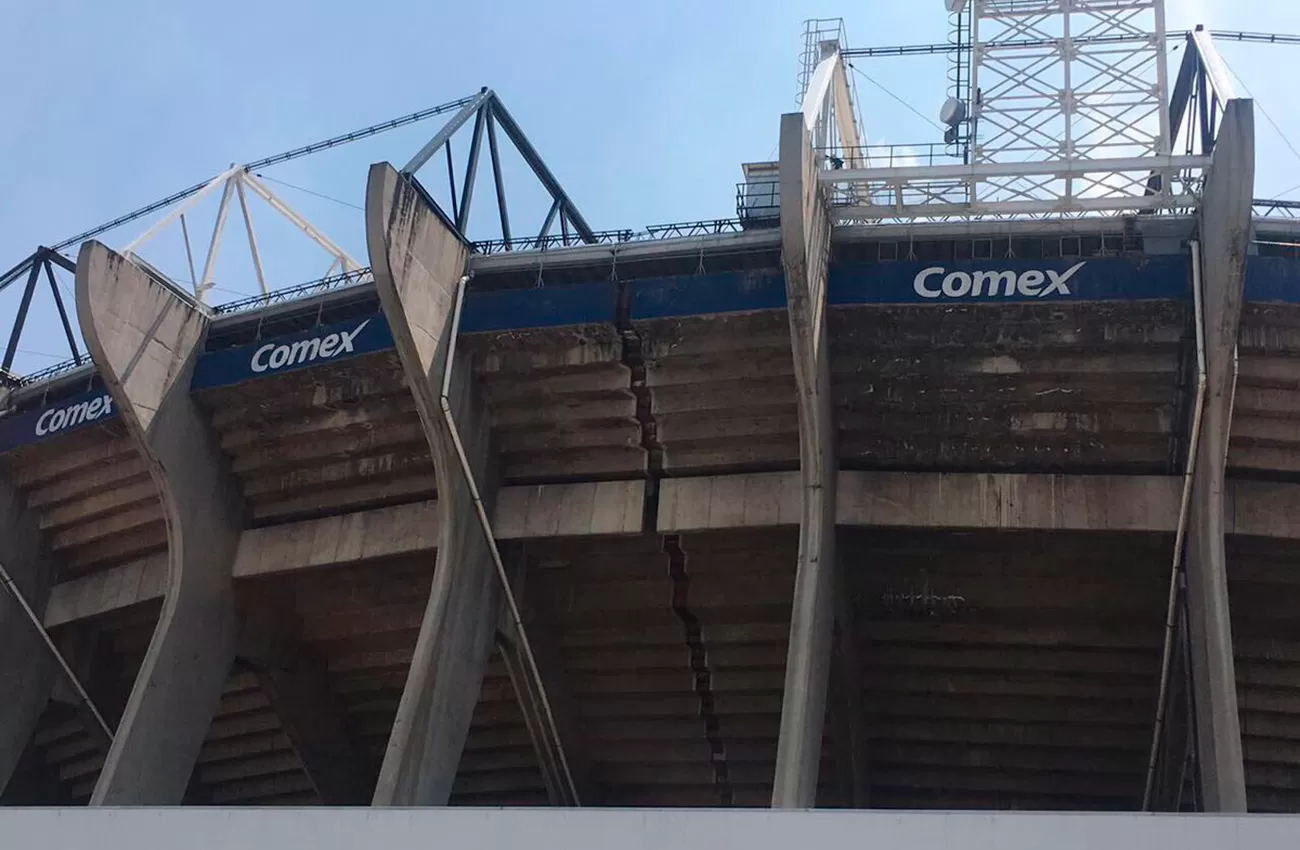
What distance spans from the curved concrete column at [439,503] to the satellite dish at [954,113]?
33.5ft

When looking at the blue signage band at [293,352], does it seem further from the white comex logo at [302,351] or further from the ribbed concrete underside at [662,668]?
the ribbed concrete underside at [662,668]

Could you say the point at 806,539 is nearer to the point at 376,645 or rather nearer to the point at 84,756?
the point at 376,645

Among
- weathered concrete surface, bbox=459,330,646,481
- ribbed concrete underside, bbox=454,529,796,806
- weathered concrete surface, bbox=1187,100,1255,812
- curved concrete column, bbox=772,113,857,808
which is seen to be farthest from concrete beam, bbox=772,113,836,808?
weathered concrete surface, bbox=1187,100,1255,812

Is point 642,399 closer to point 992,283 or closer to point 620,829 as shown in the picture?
point 992,283

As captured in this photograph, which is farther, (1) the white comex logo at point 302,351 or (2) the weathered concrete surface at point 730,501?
(1) the white comex logo at point 302,351

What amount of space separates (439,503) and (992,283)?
31.2 ft

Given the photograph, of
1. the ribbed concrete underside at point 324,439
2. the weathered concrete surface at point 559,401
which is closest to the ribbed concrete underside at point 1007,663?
the weathered concrete surface at point 559,401

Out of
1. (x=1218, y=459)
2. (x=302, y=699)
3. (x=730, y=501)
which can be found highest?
(x=730, y=501)

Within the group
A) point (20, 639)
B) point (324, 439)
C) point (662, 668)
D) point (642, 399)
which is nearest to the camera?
point (642, 399)

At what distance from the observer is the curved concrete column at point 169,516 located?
2278cm

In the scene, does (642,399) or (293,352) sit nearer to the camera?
(642,399)

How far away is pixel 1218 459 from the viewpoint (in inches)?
772

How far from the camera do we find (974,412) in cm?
2181

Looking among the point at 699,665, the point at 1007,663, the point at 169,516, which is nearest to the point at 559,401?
the point at 699,665
